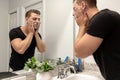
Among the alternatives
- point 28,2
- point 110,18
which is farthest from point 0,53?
point 110,18

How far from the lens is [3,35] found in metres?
1.26

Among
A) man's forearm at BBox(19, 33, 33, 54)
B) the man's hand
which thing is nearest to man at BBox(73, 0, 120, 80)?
the man's hand

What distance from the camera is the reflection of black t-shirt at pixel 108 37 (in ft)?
2.57

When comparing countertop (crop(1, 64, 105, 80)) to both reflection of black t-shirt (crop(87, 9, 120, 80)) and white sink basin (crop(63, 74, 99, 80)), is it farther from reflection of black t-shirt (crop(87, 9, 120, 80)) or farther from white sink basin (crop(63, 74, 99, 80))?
reflection of black t-shirt (crop(87, 9, 120, 80))

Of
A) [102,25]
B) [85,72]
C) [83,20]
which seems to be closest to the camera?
[102,25]

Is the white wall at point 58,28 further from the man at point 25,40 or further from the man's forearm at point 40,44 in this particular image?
the man at point 25,40

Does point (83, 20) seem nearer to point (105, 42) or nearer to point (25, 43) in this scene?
point (105, 42)

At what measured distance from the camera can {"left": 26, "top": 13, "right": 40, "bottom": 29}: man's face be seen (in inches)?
55.9

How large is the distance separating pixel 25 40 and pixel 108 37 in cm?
78

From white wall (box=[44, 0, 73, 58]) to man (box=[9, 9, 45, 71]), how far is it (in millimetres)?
194

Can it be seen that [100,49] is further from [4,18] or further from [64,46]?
[64,46]

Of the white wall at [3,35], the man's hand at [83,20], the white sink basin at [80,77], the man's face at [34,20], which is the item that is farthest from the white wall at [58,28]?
the man's hand at [83,20]

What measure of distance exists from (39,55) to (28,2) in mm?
512

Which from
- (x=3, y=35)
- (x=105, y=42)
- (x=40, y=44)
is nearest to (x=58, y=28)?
(x=40, y=44)
